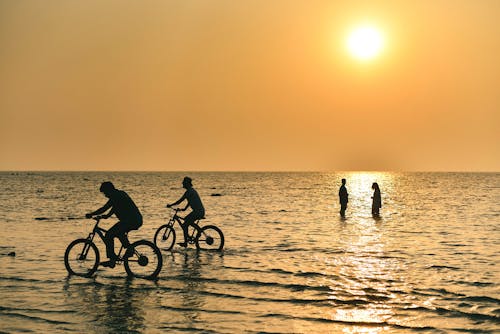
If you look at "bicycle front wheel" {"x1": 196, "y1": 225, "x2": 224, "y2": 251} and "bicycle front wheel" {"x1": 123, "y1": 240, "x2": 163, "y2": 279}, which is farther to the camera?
"bicycle front wheel" {"x1": 196, "y1": 225, "x2": 224, "y2": 251}

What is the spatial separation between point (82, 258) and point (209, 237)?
18.5 feet

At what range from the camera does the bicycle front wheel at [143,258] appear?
14.6 metres

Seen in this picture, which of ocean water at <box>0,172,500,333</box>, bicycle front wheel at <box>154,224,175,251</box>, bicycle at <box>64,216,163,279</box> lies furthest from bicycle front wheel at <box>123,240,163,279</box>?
bicycle front wheel at <box>154,224,175,251</box>

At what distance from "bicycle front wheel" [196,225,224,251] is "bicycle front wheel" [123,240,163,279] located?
5015mm

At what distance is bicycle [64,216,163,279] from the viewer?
48.0ft

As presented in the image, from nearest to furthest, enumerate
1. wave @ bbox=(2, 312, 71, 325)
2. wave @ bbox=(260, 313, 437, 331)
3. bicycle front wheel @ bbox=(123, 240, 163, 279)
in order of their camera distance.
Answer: wave @ bbox=(260, 313, 437, 331) → wave @ bbox=(2, 312, 71, 325) → bicycle front wheel @ bbox=(123, 240, 163, 279)

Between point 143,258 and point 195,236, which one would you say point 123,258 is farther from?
point 195,236

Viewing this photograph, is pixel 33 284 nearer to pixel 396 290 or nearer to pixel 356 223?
pixel 396 290

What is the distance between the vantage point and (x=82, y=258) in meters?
15.2

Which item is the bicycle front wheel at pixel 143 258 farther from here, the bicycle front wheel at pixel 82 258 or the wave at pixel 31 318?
the wave at pixel 31 318

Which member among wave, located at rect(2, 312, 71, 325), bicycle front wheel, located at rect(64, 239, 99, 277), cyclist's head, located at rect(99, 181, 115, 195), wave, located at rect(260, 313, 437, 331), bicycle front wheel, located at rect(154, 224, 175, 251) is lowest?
wave, located at rect(2, 312, 71, 325)

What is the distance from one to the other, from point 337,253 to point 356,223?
1467 centimetres

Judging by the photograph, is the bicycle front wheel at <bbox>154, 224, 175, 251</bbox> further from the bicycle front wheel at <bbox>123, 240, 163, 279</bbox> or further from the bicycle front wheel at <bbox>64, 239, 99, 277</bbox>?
the bicycle front wheel at <bbox>123, 240, 163, 279</bbox>

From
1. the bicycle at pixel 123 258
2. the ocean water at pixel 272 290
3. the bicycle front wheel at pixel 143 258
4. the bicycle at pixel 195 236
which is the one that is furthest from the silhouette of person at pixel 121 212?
the bicycle at pixel 195 236
